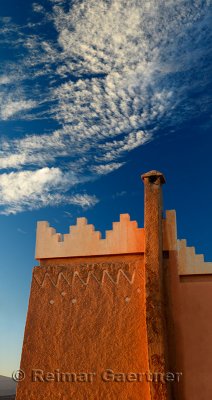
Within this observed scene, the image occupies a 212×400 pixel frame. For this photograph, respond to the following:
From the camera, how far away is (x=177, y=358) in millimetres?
8633

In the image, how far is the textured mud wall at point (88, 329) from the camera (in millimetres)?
8781

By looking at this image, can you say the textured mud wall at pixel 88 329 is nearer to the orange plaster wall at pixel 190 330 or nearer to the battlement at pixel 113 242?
the battlement at pixel 113 242

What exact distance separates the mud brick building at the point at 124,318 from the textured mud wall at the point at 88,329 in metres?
0.02

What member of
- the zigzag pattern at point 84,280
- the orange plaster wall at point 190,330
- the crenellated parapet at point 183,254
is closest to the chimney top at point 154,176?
the crenellated parapet at point 183,254

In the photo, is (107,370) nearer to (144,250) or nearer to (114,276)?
(114,276)

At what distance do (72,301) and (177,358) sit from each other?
263 cm

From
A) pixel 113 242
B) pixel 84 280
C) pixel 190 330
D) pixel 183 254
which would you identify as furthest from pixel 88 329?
pixel 183 254

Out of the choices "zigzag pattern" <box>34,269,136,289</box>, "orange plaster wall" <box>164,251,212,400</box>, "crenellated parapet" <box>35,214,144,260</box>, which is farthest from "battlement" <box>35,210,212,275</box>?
"zigzag pattern" <box>34,269,136,289</box>

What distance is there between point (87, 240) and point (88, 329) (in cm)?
207

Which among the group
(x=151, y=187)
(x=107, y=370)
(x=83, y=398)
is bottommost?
(x=83, y=398)

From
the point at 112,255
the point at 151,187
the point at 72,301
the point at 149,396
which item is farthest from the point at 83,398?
the point at 151,187

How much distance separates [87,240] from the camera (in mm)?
10133

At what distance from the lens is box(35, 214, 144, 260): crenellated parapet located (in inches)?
380

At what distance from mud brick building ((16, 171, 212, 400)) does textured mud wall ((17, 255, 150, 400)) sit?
0.02m
